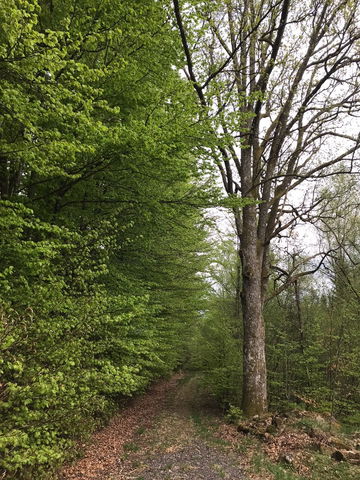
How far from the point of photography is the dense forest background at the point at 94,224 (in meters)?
3.30

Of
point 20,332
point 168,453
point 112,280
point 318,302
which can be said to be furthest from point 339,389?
point 20,332

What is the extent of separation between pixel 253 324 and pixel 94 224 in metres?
5.38

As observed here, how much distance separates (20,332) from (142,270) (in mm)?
6508

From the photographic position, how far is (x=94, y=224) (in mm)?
6023

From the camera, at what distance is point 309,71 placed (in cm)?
1019

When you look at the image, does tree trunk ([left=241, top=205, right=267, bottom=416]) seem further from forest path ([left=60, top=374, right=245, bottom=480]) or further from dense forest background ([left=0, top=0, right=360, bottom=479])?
dense forest background ([left=0, top=0, right=360, bottom=479])

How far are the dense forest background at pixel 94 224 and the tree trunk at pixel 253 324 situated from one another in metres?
1.76

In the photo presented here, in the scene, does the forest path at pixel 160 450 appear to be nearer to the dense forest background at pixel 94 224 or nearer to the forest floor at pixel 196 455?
the forest floor at pixel 196 455

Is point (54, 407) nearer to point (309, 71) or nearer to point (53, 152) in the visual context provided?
point (53, 152)

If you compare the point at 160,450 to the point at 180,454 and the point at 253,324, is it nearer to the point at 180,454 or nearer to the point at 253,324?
the point at 180,454

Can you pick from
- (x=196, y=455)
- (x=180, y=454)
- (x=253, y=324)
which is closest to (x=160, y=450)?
(x=180, y=454)

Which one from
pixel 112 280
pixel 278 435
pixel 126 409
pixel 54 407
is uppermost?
pixel 112 280

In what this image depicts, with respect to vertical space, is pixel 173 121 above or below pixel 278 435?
above

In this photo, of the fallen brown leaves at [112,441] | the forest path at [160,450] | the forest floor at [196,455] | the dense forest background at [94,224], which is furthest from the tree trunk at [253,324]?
the fallen brown leaves at [112,441]
